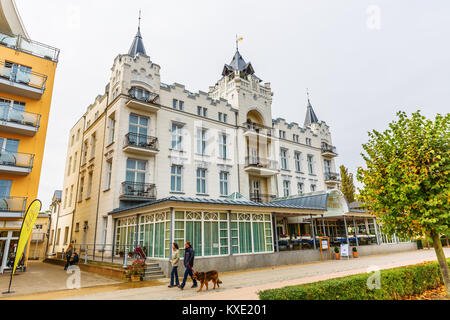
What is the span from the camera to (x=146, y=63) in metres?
23.1

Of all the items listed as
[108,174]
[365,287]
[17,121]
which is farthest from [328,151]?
[17,121]

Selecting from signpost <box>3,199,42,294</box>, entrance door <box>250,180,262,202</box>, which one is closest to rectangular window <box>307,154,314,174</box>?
entrance door <box>250,180,262,202</box>

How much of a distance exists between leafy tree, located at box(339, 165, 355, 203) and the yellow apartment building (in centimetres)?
4537

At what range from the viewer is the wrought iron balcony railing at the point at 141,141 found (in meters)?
20.4

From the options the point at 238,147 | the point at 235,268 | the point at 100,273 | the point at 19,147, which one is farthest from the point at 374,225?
the point at 19,147

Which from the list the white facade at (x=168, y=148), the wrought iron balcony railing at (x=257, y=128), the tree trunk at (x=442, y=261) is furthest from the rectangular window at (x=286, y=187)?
the tree trunk at (x=442, y=261)

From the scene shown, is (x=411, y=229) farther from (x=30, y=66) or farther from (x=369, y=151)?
(x=30, y=66)

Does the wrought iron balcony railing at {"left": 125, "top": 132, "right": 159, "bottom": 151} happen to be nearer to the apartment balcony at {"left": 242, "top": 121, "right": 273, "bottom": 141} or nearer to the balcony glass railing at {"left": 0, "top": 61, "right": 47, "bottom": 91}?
the balcony glass railing at {"left": 0, "top": 61, "right": 47, "bottom": 91}

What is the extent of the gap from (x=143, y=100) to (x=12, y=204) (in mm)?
11100

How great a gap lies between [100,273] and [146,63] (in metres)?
16.4

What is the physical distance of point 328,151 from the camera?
3522 cm

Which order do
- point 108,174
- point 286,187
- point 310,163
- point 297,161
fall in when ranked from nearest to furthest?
point 108,174 < point 286,187 < point 297,161 < point 310,163

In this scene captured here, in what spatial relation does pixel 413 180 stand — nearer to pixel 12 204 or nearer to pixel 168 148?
pixel 168 148

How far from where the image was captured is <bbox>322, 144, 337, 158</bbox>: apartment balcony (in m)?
35.1
